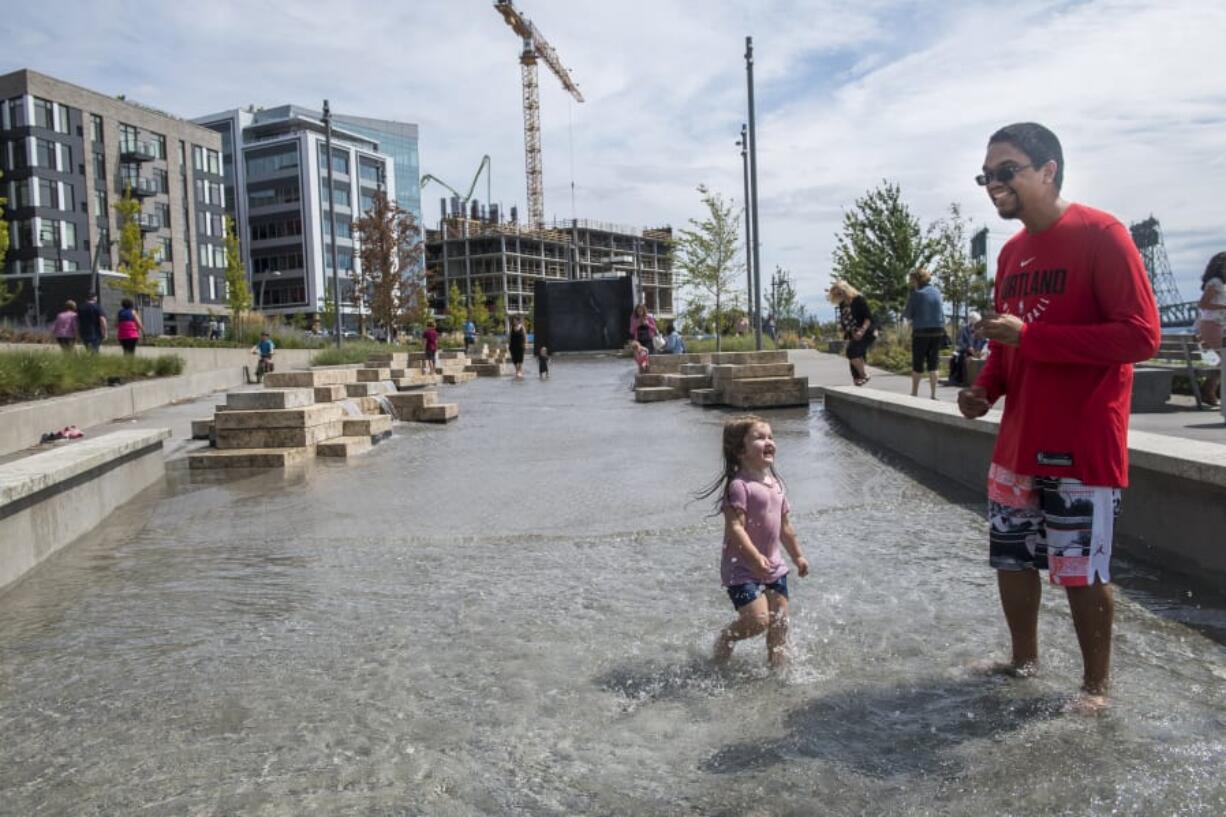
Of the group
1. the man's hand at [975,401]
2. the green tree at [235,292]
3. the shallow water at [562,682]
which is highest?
the green tree at [235,292]

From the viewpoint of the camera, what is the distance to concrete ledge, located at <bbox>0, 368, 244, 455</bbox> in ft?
35.8

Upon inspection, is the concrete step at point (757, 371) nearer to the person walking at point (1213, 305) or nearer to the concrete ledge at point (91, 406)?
the person walking at point (1213, 305)

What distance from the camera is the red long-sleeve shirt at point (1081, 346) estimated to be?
10.0 ft

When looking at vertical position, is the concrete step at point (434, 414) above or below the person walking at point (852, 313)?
below

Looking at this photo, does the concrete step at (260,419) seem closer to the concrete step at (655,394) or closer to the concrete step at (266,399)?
the concrete step at (266,399)

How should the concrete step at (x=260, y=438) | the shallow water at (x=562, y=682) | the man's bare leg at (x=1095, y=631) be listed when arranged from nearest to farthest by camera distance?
the shallow water at (x=562, y=682) < the man's bare leg at (x=1095, y=631) < the concrete step at (x=260, y=438)

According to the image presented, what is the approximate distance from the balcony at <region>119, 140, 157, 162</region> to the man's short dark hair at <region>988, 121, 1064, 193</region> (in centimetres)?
8331

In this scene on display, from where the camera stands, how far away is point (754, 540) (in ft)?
12.9

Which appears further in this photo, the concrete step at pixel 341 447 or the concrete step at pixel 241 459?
the concrete step at pixel 341 447

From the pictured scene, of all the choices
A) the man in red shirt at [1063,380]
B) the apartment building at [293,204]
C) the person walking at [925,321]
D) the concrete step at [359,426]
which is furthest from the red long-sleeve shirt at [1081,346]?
the apartment building at [293,204]

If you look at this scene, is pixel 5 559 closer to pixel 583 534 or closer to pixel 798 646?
pixel 583 534

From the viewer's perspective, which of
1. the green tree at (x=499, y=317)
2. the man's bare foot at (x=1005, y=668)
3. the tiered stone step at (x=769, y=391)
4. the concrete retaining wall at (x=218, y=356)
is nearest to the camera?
the man's bare foot at (x=1005, y=668)

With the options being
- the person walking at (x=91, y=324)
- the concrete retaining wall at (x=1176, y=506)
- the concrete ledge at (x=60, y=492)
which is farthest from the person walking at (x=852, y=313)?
the person walking at (x=91, y=324)

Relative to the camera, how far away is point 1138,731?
3.04 m
